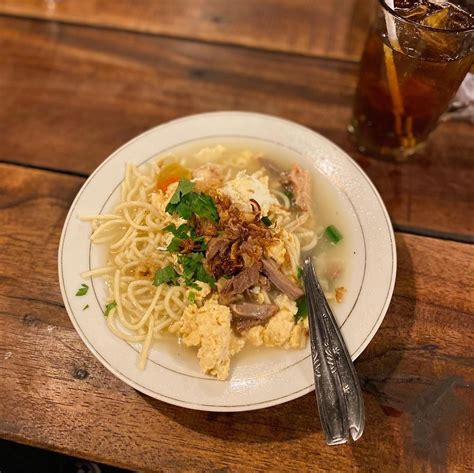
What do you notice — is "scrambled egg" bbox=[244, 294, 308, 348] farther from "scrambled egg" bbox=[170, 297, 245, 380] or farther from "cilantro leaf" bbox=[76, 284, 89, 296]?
"cilantro leaf" bbox=[76, 284, 89, 296]

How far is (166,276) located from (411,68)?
1.30 metres

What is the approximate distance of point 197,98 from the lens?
8.78 ft

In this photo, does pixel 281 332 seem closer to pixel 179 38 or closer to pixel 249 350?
pixel 249 350

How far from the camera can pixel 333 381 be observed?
1.50 meters

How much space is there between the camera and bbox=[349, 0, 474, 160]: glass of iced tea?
190cm

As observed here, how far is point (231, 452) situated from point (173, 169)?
1.13 meters

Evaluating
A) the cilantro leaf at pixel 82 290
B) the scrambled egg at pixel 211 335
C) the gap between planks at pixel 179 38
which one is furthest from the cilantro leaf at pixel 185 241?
the gap between planks at pixel 179 38

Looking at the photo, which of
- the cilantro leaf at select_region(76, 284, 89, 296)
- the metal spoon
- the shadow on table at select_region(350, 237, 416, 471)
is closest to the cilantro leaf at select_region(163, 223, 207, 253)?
the cilantro leaf at select_region(76, 284, 89, 296)

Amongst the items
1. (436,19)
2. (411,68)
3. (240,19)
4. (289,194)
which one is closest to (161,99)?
(240,19)

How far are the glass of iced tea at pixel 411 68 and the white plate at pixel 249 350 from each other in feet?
1.22

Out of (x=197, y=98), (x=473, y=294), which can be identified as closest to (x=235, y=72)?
(x=197, y=98)

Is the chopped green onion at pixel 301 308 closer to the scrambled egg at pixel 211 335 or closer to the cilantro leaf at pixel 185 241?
the scrambled egg at pixel 211 335

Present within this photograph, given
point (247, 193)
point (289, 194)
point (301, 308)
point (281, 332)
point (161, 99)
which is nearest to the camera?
point (281, 332)

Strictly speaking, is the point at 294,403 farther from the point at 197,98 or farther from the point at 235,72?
the point at 235,72
